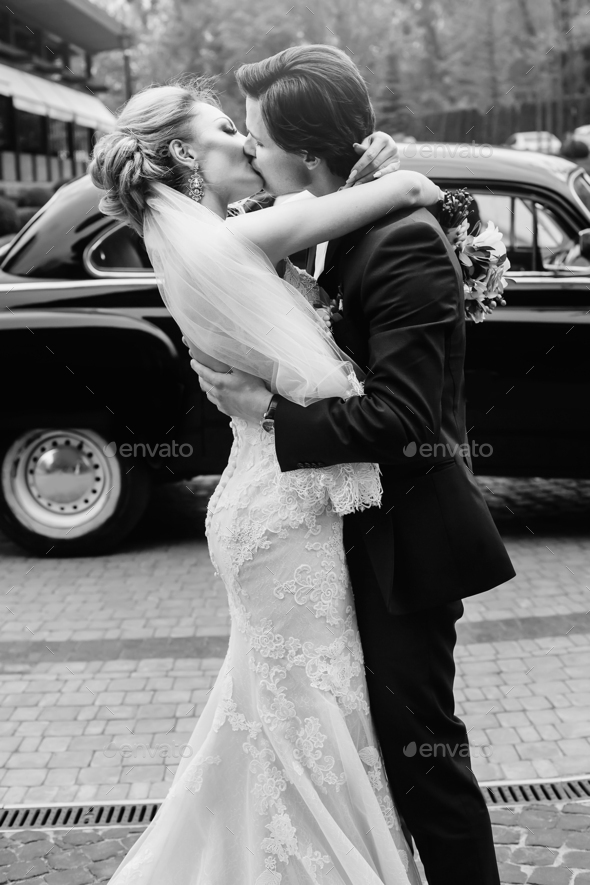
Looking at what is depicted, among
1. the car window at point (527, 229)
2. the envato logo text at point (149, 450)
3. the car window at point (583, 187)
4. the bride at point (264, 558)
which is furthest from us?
the car window at point (583, 187)

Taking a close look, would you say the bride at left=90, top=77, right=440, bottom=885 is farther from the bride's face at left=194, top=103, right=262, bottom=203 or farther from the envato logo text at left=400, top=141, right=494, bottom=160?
the envato logo text at left=400, top=141, right=494, bottom=160

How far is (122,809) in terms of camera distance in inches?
129

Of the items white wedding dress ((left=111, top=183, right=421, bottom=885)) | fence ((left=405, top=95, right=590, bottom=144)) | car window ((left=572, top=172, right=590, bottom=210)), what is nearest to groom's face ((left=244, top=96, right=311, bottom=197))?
white wedding dress ((left=111, top=183, right=421, bottom=885))

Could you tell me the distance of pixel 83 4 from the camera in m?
30.9

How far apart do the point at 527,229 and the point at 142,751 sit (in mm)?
3703

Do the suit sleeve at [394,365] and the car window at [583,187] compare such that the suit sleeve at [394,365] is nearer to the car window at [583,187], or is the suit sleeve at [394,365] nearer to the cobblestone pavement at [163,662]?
the cobblestone pavement at [163,662]

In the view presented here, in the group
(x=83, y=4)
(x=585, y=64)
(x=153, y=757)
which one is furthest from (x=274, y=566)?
(x=585, y=64)

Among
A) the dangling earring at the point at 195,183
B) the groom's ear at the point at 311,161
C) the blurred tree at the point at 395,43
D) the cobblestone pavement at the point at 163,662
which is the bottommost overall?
the cobblestone pavement at the point at 163,662

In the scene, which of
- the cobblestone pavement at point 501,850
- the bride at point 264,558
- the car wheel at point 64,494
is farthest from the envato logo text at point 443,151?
the cobblestone pavement at point 501,850

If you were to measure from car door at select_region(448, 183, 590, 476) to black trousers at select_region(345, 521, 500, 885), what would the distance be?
11.4ft

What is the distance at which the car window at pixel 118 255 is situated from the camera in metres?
5.69

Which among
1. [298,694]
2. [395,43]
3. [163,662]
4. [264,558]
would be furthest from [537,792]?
[395,43]

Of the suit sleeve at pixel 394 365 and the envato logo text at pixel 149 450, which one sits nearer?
the suit sleeve at pixel 394 365

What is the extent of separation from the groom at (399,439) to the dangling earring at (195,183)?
13cm
